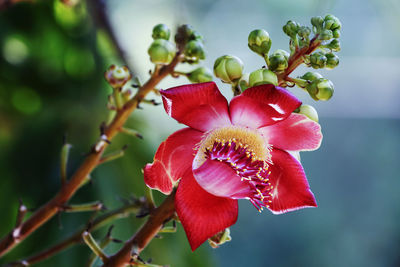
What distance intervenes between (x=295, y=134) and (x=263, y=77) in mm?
75

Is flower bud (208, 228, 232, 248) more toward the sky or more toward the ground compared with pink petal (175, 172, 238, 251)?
more toward the ground

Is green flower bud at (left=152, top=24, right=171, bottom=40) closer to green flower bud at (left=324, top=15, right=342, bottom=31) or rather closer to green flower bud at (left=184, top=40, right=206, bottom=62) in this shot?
green flower bud at (left=184, top=40, right=206, bottom=62)

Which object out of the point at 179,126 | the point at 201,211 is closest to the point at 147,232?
the point at 201,211

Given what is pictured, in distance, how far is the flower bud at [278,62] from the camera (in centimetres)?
36

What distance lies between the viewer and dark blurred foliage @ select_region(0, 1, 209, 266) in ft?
2.98

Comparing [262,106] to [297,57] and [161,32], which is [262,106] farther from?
[161,32]

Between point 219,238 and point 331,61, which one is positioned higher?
point 331,61

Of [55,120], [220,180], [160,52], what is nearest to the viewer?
[220,180]

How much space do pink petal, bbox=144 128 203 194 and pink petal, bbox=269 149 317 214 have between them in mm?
79

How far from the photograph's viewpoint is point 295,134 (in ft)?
1.31

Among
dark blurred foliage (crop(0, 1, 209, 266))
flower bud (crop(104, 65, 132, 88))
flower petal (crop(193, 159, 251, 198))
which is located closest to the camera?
flower petal (crop(193, 159, 251, 198))

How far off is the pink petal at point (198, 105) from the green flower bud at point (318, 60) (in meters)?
0.08

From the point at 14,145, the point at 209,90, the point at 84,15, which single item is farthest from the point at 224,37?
the point at 209,90

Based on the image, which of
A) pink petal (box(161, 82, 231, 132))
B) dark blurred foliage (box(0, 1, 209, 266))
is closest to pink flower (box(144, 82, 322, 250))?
pink petal (box(161, 82, 231, 132))
